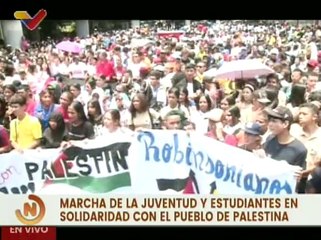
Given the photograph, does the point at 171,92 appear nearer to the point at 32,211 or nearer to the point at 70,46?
the point at 70,46

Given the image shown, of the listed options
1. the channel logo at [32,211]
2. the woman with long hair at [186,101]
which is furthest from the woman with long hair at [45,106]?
the woman with long hair at [186,101]

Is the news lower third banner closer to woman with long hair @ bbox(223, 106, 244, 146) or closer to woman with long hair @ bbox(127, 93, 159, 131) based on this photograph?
woman with long hair @ bbox(223, 106, 244, 146)

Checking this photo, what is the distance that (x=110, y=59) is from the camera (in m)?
5.47

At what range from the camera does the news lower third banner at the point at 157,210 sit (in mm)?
5441

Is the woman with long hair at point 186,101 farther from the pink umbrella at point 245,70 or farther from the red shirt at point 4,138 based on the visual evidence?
the red shirt at point 4,138

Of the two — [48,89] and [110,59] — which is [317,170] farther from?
[48,89]

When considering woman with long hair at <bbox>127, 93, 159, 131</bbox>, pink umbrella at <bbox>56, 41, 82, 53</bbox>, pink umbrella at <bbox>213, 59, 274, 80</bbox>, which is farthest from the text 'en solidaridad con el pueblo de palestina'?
pink umbrella at <bbox>56, 41, 82, 53</bbox>

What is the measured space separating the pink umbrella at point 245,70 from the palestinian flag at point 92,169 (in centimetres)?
91
